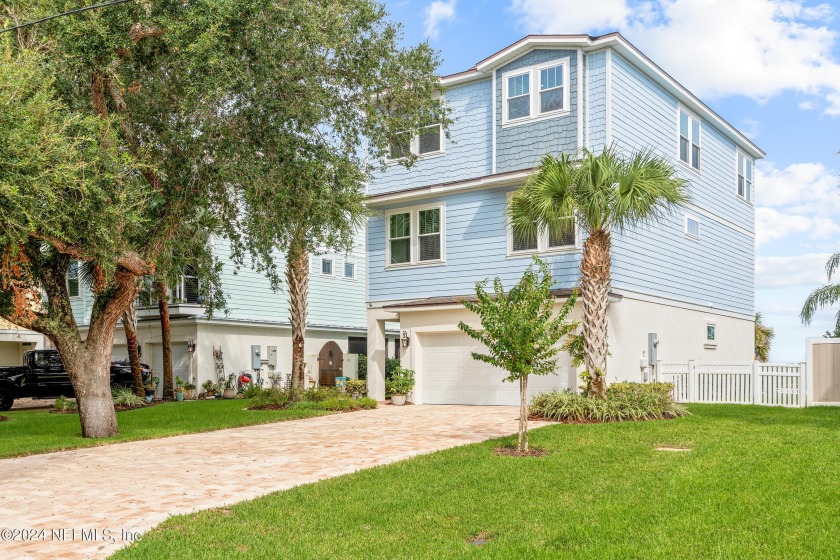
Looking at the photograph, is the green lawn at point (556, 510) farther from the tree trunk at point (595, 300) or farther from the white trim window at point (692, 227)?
the white trim window at point (692, 227)

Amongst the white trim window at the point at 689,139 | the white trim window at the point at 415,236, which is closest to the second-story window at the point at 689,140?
the white trim window at the point at 689,139

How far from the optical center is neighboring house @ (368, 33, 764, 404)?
19.2 meters

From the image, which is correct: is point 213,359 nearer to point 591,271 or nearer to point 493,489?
point 591,271

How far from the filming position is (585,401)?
1509cm

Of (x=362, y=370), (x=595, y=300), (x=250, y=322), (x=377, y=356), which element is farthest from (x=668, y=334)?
(x=250, y=322)

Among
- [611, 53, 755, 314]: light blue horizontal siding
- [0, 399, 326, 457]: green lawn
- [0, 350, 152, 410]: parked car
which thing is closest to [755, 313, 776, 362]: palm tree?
[611, 53, 755, 314]: light blue horizontal siding

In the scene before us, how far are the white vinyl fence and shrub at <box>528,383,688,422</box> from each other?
12.0 ft

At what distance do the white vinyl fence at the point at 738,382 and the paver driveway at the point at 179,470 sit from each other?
5.43 m

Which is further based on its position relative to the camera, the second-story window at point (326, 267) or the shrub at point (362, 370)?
the second-story window at point (326, 267)

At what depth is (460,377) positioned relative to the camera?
20.8 meters

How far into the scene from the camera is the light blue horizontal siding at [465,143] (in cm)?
2098

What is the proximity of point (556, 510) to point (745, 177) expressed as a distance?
22625mm

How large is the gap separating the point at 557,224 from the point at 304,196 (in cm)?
605

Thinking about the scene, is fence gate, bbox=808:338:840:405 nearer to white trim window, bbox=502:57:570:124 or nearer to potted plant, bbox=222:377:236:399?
white trim window, bbox=502:57:570:124
